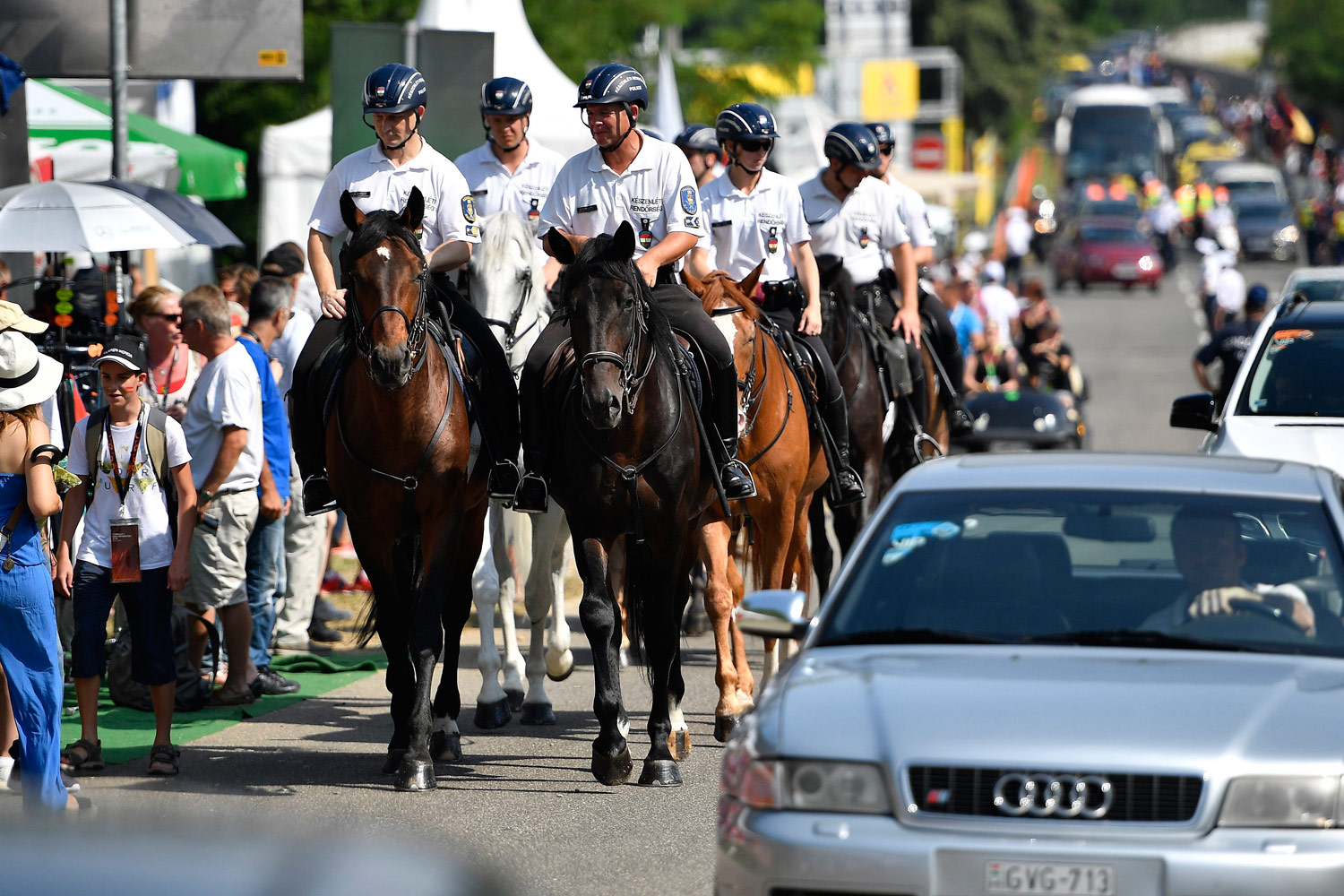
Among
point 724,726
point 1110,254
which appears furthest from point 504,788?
point 1110,254

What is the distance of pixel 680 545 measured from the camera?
8594mm

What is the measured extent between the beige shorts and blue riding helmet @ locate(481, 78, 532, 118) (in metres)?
2.57

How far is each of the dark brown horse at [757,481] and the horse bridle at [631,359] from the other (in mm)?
1177

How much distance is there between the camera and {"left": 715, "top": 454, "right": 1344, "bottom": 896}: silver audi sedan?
479 cm

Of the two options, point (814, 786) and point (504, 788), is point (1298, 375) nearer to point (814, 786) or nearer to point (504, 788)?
point (504, 788)

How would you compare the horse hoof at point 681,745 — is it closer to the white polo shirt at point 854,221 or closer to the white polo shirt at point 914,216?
the white polo shirt at point 854,221

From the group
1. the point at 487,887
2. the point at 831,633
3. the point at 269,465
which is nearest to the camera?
the point at 487,887

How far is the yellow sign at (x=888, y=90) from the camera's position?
61719 millimetres

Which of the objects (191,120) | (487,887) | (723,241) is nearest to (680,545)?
(723,241)

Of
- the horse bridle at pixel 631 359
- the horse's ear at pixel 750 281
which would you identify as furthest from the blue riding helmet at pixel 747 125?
the horse bridle at pixel 631 359

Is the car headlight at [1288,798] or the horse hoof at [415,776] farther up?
the car headlight at [1288,798]

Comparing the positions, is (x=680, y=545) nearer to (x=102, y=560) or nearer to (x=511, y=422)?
(x=511, y=422)

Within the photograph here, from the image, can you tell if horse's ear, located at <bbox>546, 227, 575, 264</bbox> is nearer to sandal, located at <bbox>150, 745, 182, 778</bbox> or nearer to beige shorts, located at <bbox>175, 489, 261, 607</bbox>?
sandal, located at <bbox>150, 745, 182, 778</bbox>

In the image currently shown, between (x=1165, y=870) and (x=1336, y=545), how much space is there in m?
1.56
